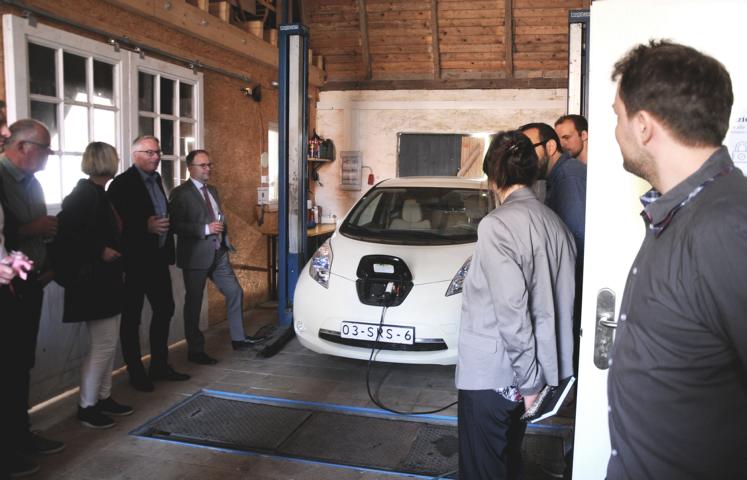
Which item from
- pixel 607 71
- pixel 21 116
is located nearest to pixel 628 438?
pixel 607 71

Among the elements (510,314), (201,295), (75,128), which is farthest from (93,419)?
(510,314)

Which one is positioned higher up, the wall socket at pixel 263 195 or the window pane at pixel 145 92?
the window pane at pixel 145 92

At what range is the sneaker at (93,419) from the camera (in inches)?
150

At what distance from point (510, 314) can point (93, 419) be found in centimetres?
294

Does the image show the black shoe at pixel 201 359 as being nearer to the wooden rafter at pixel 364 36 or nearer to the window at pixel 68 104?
the window at pixel 68 104

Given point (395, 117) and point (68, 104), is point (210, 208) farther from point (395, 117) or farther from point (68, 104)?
point (395, 117)

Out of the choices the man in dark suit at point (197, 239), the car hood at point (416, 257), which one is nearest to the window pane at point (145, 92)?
the man in dark suit at point (197, 239)

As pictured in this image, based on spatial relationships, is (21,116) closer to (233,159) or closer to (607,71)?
(233,159)

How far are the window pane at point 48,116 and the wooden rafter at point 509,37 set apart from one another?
6.38 metres

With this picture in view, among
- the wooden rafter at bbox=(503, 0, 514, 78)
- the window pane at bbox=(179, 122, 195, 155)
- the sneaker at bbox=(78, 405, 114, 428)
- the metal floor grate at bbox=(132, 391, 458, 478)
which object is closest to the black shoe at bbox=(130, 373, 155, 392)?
the metal floor grate at bbox=(132, 391, 458, 478)

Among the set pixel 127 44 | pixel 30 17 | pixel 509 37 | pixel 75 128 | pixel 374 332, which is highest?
pixel 509 37

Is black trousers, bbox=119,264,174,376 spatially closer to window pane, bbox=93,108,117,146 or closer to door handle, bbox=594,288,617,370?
window pane, bbox=93,108,117,146

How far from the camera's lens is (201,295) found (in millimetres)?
5184

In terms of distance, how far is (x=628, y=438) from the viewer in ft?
4.32
